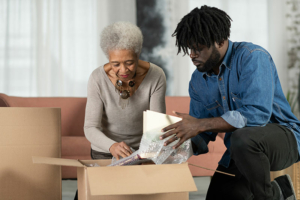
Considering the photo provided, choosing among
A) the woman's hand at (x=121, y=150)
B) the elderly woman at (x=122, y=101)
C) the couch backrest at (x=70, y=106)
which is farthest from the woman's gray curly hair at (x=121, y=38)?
the couch backrest at (x=70, y=106)

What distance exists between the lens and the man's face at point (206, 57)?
1260 mm

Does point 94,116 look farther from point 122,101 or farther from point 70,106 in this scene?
point 70,106

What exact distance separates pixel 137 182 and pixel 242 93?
0.57 metres

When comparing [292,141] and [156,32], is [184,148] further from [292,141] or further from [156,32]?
[156,32]

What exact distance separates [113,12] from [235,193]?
302cm

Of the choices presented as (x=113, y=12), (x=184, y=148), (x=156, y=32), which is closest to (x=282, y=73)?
(x=156, y=32)

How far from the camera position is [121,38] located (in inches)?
55.8

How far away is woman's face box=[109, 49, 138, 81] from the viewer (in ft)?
4.60

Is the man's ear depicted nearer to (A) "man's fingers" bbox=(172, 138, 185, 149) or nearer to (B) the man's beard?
(B) the man's beard

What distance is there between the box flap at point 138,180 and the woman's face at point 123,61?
0.59 m

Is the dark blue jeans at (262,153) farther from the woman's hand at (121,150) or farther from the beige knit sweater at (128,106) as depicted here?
the beige knit sweater at (128,106)

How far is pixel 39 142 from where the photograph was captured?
1251 mm

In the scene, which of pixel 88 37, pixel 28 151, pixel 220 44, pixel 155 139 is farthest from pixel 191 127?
pixel 88 37

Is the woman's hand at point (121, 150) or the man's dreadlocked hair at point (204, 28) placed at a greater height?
the man's dreadlocked hair at point (204, 28)
